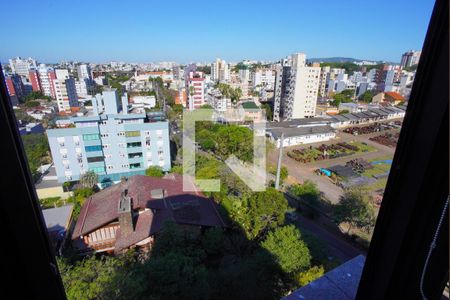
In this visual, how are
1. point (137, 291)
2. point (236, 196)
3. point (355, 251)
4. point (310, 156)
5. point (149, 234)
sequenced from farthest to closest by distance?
point (310, 156), point (236, 196), point (355, 251), point (149, 234), point (137, 291)

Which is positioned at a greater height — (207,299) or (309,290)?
(309,290)

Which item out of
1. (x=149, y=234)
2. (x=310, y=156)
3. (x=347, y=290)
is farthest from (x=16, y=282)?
(x=310, y=156)

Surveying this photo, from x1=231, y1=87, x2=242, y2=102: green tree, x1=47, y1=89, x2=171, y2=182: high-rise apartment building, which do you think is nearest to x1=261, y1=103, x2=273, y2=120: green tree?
x1=231, y1=87, x2=242, y2=102: green tree

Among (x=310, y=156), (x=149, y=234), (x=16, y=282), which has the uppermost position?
(x=16, y=282)

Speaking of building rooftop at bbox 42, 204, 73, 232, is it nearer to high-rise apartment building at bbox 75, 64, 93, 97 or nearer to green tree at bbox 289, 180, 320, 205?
green tree at bbox 289, 180, 320, 205

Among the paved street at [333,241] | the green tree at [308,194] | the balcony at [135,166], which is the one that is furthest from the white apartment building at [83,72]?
the paved street at [333,241]

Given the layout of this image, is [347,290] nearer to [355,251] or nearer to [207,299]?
[207,299]
